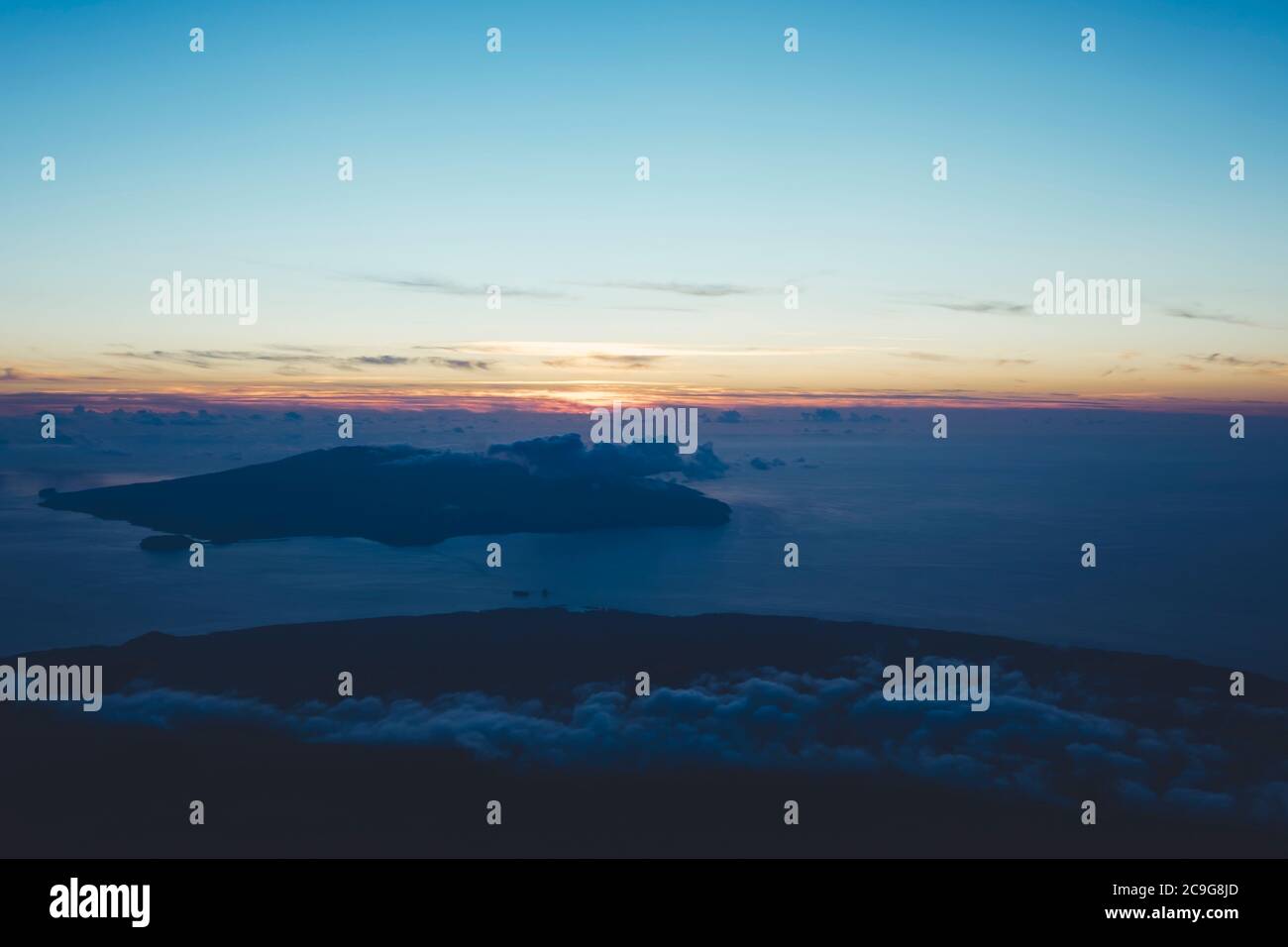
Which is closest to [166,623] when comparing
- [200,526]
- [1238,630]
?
[200,526]

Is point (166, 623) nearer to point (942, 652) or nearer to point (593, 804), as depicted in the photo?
point (593, 804)

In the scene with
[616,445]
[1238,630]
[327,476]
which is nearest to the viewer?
[1238,630]

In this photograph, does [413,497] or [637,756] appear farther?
[413,497]

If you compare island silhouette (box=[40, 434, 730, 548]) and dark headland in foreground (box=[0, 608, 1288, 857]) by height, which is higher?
island silhouette (box=[40, 434, 730, 548])

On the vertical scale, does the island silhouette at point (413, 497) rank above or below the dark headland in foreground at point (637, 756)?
above

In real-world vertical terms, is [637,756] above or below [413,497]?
below

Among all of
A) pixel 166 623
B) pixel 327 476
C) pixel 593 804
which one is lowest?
pixel 593 804

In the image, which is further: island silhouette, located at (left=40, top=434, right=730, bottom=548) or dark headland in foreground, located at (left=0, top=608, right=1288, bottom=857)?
island silhouette, located at (left=40, top=434, right=730, bottom=548)

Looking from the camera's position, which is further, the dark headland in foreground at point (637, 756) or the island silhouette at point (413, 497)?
the island silhouette at point (413, 497)
